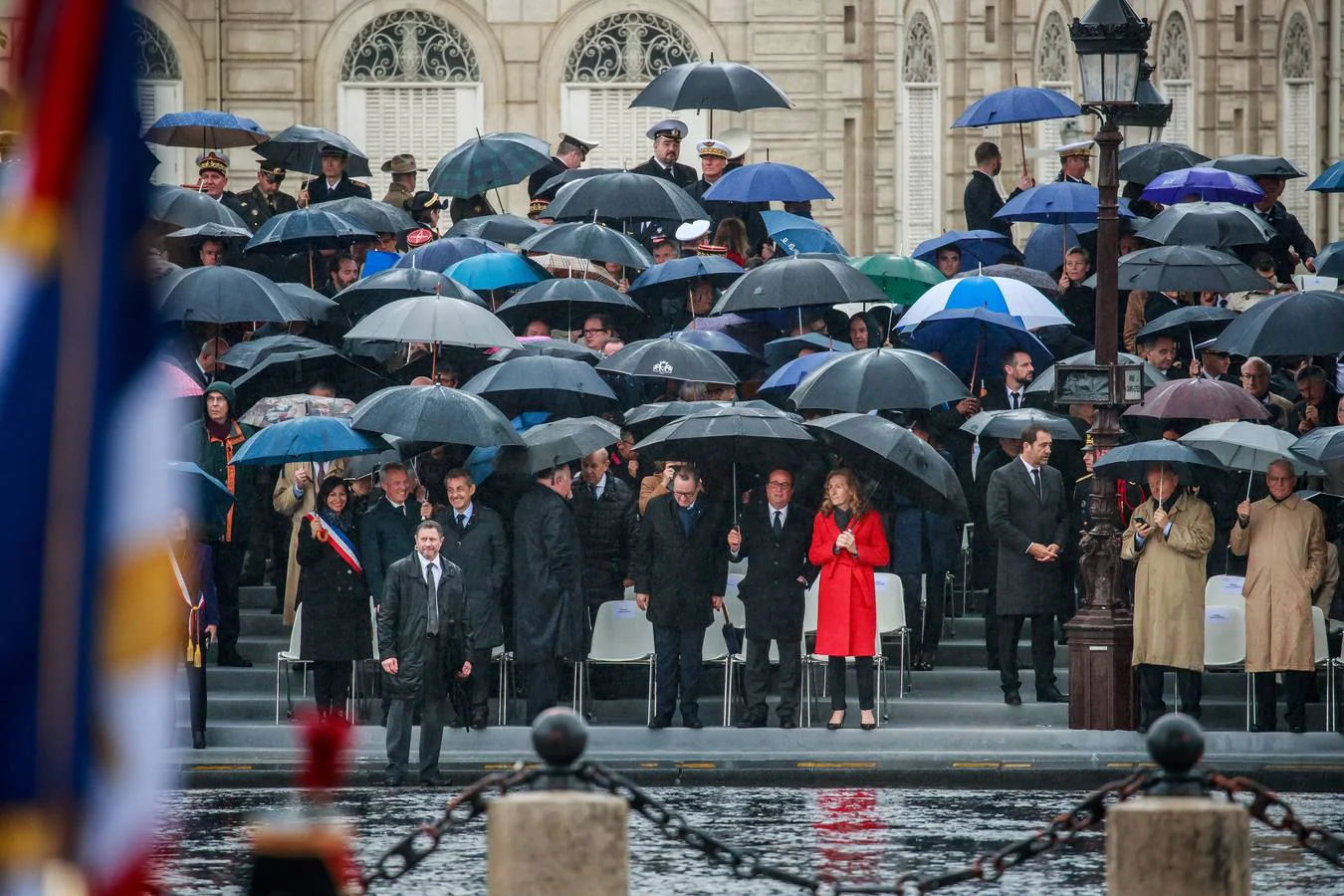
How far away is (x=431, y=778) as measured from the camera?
1472 centimetres

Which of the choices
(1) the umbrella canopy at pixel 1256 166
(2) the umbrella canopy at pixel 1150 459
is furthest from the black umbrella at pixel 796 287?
(1) the umbrella canopy at pixel 1256 166

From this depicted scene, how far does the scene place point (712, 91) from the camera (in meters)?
23.4

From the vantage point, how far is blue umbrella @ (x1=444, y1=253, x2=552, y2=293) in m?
19.9

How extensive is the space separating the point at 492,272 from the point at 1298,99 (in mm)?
24037

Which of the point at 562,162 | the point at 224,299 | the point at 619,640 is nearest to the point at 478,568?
the point at 619,640

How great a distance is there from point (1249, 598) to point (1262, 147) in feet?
81.5

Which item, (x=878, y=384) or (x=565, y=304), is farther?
(x=565, y=304)

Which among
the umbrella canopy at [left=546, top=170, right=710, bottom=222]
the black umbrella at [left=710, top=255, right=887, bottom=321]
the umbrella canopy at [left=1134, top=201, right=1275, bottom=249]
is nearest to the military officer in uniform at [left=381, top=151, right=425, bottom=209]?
the umbrella canopy at [left=546, top=170, right=710, bottom=222]

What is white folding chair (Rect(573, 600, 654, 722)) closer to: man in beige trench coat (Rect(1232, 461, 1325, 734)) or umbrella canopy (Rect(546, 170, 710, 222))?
man in beige trench coat (Rect(1232, 461, 1325, 734))

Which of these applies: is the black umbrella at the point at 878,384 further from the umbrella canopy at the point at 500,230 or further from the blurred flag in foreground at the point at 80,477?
the blurred flag in foreground at the point at 80,477

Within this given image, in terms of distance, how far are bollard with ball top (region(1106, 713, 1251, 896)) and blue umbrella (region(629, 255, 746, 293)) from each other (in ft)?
37.6

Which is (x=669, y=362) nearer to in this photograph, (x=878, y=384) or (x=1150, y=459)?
(x=878, y=384)

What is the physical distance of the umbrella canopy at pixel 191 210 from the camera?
2069cm

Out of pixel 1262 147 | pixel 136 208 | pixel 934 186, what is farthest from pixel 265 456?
pixel 1262 147
